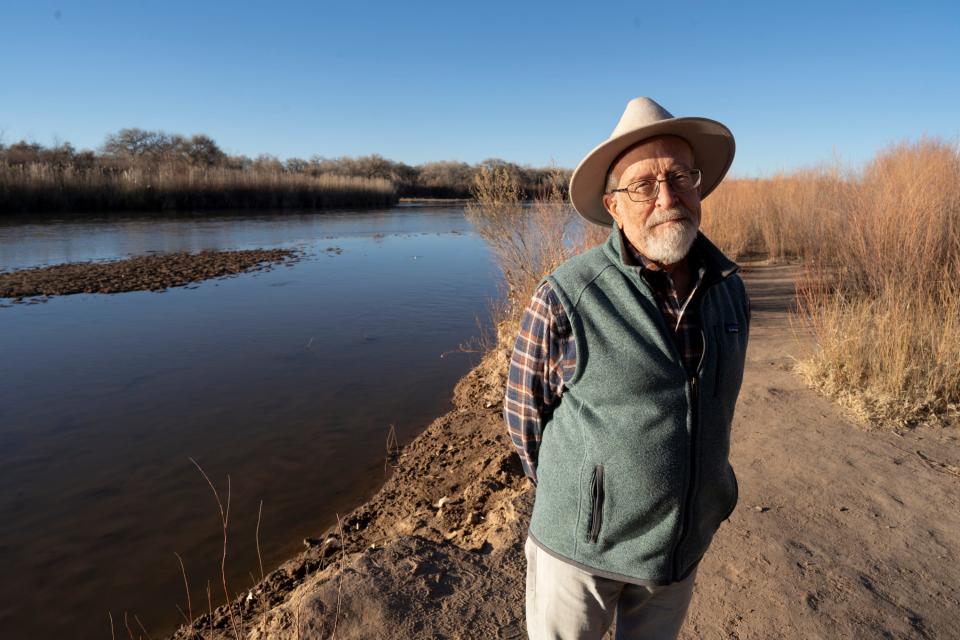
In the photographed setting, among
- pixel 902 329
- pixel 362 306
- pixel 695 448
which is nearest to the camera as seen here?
pixel 695 448

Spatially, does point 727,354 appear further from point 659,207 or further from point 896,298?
point 896,298

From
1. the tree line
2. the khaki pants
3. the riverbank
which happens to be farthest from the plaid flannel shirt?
the tree line

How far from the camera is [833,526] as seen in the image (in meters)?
3.31

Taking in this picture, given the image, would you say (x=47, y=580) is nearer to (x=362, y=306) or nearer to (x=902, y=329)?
(x=902, y=329)

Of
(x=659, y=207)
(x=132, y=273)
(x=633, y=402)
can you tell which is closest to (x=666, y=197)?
(x=659, y=207)

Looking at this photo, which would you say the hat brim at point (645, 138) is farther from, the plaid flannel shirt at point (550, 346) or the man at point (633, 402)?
the plaid flannel shirt at point (550, 346)

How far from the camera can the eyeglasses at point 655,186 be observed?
5.74 ft

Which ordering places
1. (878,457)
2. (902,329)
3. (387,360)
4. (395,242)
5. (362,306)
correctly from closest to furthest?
(878,457) < (902,329) < (387,360) < (362,306) < (395,242)

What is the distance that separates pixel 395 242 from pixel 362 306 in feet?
35.6

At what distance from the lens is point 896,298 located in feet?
18.7

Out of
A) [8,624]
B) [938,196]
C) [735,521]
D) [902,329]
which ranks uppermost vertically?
[938,196]

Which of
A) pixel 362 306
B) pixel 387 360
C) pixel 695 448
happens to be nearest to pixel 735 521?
pixel 695 448

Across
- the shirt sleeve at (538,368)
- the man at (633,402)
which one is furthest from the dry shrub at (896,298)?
the shirt sleeve at (538,368)

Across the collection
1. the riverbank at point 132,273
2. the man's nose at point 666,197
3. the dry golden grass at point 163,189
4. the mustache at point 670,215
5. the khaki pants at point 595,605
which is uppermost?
the dry golden grass at point 163,189
